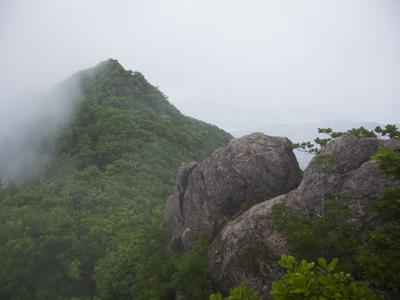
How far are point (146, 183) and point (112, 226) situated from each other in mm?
15906

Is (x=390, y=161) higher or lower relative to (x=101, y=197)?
higher

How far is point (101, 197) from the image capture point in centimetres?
4647

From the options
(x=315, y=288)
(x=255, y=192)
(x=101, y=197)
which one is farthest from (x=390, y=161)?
(x=101, y=197)

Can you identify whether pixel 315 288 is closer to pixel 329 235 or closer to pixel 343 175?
pixel 329 235

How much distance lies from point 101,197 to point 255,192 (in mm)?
30053

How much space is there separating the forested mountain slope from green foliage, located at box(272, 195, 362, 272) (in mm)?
10656

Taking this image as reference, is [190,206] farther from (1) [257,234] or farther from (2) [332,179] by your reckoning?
(2) [332,179]

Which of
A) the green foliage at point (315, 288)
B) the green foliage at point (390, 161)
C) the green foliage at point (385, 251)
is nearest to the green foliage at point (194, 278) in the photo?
the green foliage at point (385, 251)

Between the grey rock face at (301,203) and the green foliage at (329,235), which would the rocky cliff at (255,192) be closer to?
the grey rock face at (301,203)

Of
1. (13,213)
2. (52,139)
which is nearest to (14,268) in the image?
(13,213)

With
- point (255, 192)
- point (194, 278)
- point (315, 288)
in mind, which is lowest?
point (194, 278)

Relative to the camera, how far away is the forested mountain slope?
30.0m

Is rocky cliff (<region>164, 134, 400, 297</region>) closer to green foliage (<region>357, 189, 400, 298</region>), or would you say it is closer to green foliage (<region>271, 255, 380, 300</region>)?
green foliage (<region>357, 189, 400, 298</region>)

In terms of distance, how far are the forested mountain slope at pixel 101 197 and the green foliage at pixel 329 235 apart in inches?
420
